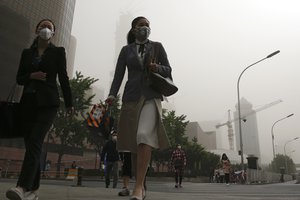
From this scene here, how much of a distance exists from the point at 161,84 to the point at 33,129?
149 cm

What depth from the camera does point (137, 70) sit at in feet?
11.6

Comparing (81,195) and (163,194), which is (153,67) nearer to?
(81,195)

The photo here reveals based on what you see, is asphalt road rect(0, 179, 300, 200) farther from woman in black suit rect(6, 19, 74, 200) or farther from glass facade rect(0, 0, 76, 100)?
glass facade rect(0, 0, 76, 100)

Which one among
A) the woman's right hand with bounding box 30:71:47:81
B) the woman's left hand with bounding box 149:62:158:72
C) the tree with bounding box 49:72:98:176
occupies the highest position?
the tree with bounding box 49:72:98:176

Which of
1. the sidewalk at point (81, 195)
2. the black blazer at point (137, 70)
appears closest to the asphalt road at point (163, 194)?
the sidewalk at point (81, 195)

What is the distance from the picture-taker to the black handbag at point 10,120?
3029 millimetres

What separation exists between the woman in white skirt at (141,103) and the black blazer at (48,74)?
647 millimetres

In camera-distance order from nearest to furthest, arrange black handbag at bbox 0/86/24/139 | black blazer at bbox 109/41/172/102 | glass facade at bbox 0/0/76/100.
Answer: black handbag at bbox 0/86/24/139 < black blazer at bbox 109/41/172/102 < glass facade at bbox 0/0/76/100

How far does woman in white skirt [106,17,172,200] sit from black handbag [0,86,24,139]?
106cm

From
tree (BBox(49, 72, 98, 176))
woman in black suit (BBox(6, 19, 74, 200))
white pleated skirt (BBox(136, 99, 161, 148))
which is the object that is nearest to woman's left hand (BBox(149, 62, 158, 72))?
white pleated skirt (BBox(136, 99, 161, 148))

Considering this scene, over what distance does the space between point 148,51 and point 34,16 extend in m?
62.1

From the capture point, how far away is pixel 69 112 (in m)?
3.61

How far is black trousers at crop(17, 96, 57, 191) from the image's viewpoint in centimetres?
294

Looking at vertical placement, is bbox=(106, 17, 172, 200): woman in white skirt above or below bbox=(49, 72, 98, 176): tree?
below
